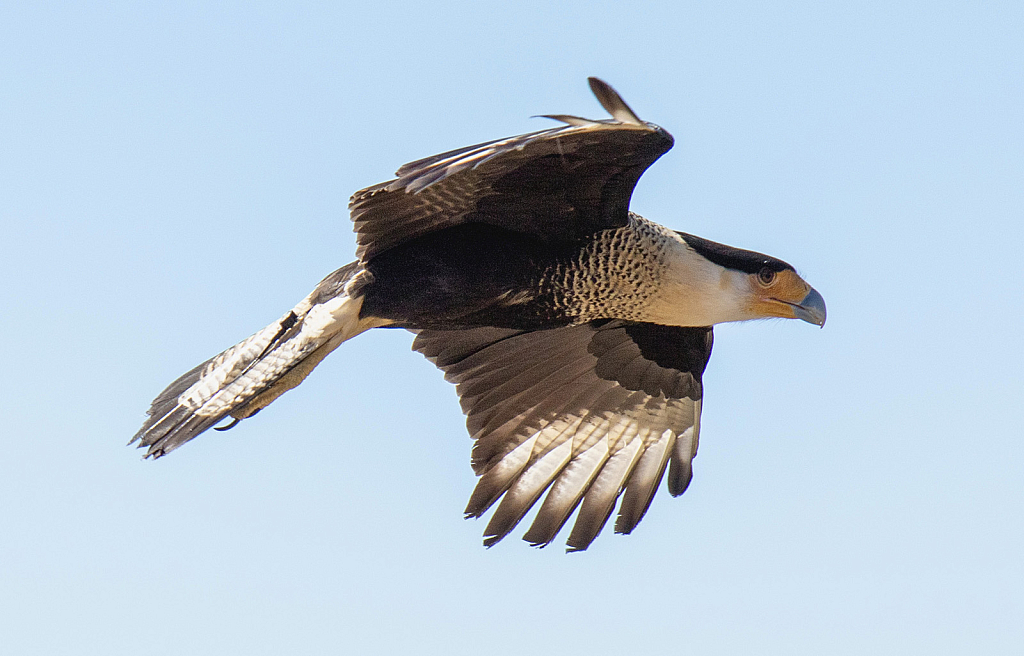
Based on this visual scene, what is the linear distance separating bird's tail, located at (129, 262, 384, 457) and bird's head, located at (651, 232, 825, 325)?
140cm

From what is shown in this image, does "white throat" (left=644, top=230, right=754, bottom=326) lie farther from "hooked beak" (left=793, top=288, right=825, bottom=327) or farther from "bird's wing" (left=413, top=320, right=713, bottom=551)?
"bird's wing" (left=413, top=320, right=713, bottom=551)

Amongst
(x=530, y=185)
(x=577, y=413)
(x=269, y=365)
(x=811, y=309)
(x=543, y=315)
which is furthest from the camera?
(x=577, y=413)

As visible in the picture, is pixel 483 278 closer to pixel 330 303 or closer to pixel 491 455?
pixel 330 303

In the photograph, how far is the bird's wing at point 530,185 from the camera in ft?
15.0

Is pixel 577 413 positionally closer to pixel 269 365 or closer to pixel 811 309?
pixel 811 309

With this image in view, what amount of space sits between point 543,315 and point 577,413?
3.47 feet

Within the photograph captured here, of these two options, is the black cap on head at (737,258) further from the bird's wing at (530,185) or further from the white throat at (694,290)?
the bird's wing at (530,185)

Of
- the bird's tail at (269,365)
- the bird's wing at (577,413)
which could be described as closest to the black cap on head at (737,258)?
the bird's wing at (577,413)

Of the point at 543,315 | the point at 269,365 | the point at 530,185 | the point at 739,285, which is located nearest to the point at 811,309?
the point at 739,285

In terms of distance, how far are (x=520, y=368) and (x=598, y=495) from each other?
756mm

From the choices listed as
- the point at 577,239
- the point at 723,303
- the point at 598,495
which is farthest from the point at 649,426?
the point at 577,239

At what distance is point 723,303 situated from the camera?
5895 mm

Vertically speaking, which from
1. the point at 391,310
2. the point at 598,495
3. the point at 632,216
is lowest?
the point at 598,495

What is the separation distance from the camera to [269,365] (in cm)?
563
